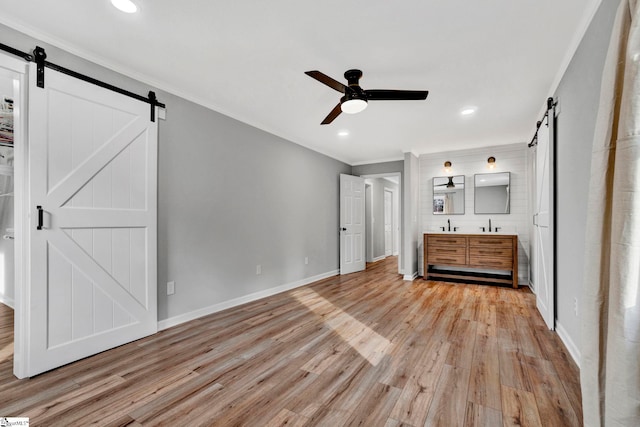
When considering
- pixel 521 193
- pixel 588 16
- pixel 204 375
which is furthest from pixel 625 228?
pixel 521 193

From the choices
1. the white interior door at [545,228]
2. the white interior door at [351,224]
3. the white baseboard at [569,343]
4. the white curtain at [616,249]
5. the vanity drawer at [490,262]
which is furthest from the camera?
the white interior door at [351,224]

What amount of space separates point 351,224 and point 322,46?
13.6ft

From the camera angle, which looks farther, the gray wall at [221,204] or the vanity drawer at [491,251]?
the vanity drawer at [491,251]

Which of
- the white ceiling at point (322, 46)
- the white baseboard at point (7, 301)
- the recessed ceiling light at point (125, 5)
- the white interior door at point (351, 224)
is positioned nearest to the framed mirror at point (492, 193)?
the white ceiling at point (322, 46)

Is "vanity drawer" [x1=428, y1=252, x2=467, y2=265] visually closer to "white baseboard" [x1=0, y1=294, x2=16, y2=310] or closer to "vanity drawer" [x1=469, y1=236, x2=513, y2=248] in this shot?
"vanity drawer" [x1=469, y1=236, x2=513, y2=248]

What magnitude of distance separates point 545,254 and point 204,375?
353 centimetres

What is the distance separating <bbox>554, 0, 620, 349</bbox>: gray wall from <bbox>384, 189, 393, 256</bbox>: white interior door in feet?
19.2

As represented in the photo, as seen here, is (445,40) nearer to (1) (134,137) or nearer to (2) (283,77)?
(2) (283,77)

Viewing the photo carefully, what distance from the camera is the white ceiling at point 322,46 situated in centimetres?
187

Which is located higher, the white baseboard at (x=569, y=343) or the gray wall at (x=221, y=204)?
the gray wall at (x=221, y=204)

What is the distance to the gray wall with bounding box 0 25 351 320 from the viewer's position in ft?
9.52

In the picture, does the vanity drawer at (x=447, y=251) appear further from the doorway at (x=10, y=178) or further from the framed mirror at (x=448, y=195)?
the doorway at (x=10, y=178)

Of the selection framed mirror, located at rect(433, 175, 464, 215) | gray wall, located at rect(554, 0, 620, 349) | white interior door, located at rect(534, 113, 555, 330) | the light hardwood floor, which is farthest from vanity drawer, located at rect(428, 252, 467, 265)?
gray wall, located at rect(554, 0, 620, 349)

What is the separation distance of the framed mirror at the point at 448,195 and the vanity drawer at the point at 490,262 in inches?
37.1
